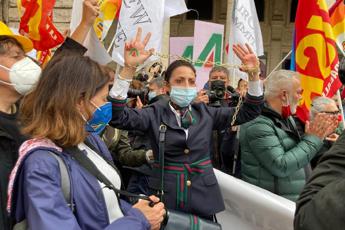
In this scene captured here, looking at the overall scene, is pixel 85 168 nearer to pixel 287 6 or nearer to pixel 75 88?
pixel 75 88

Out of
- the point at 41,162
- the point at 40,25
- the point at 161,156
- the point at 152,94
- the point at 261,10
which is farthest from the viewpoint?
the point at 261,10

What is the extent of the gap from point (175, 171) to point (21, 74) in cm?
113

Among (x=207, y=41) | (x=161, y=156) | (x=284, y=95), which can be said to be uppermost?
(x=207, y=41)

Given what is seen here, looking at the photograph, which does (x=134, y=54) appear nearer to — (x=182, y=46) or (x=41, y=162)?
(x=41, y=162)

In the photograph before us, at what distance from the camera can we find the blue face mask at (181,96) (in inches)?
118

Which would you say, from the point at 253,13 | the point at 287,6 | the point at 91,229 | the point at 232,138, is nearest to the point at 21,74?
the point at 91,229

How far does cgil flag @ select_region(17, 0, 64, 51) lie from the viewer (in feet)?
13.5

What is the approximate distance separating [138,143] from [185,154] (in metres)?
1.09

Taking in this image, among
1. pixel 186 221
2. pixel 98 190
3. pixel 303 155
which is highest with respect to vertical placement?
pixel 98 190

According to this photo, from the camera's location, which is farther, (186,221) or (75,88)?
(186,221)

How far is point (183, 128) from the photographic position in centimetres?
291

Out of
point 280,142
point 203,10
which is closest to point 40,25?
point 280,142

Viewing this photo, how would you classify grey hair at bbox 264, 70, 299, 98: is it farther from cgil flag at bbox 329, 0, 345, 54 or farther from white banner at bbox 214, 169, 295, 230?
cgil flag at bbox 329, 0, 345, 54

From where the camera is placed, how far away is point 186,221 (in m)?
2.55
